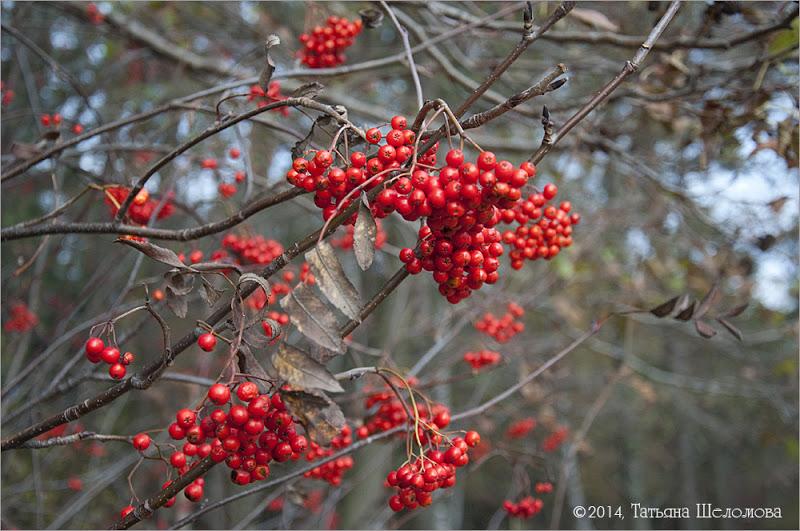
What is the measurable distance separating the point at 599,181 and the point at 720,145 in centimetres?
656

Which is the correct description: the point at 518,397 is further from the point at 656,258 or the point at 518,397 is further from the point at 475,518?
the point at 475,518

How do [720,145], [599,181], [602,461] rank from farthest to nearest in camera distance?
1. [602,461]
2. [599,181]
3. [720,145]

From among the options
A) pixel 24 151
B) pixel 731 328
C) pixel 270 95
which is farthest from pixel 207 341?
pixel 731 328

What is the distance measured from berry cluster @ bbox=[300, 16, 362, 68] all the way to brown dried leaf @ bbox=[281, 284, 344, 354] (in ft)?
5.36

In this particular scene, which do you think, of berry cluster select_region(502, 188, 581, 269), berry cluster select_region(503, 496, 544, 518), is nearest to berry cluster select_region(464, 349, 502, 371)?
berry cluster select_region(503, 496, 544, 518)

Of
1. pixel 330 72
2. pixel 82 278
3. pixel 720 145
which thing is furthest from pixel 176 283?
pixel 82 278

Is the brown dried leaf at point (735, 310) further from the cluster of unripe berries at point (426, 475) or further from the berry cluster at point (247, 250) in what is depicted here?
the berry cluster at point (247, 250)

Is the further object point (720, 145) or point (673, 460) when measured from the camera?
point (673, 460)

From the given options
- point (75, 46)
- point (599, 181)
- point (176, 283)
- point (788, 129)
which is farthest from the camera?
point (599, 181)

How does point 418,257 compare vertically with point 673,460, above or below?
below

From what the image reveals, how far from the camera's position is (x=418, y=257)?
1106 millimetres

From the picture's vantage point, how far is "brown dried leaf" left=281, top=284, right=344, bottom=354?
0.91 m

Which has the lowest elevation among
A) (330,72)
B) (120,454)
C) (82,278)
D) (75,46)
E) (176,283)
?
(176,283)

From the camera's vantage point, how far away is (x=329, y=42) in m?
2.27
